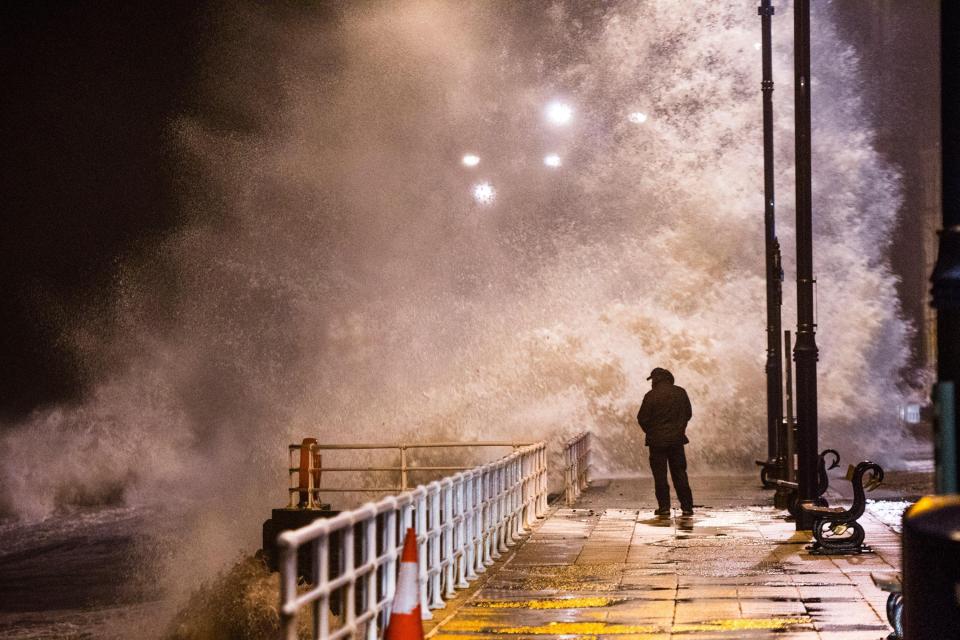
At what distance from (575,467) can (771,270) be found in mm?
4622

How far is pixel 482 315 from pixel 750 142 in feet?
34.2

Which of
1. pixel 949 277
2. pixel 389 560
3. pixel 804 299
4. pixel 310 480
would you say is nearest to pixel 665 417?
pixel 804 299

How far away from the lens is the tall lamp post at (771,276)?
1822 centimetres

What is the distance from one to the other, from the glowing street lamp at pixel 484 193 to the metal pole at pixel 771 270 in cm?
2211

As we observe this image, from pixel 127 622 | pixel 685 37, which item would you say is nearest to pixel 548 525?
pixel 127 622

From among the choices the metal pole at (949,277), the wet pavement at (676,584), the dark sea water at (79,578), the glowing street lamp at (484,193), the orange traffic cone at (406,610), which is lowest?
the dark sea water at (79,578)

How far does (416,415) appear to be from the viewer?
37281 millimetres

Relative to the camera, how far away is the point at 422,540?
8.21m

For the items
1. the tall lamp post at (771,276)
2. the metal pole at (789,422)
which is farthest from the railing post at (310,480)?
the tall lamp post at (771,276)

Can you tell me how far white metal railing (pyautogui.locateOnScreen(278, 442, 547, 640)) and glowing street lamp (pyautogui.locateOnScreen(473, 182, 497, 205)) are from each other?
26.5 meters

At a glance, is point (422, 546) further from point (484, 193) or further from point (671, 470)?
point (484, 193)

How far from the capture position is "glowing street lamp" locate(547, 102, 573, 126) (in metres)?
40.3

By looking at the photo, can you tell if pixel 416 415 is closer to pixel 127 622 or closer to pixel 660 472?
pixel 127 622

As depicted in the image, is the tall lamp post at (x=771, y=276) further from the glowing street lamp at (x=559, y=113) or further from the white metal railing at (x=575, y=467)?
the glowing street lamp at (x=559, y=113)
